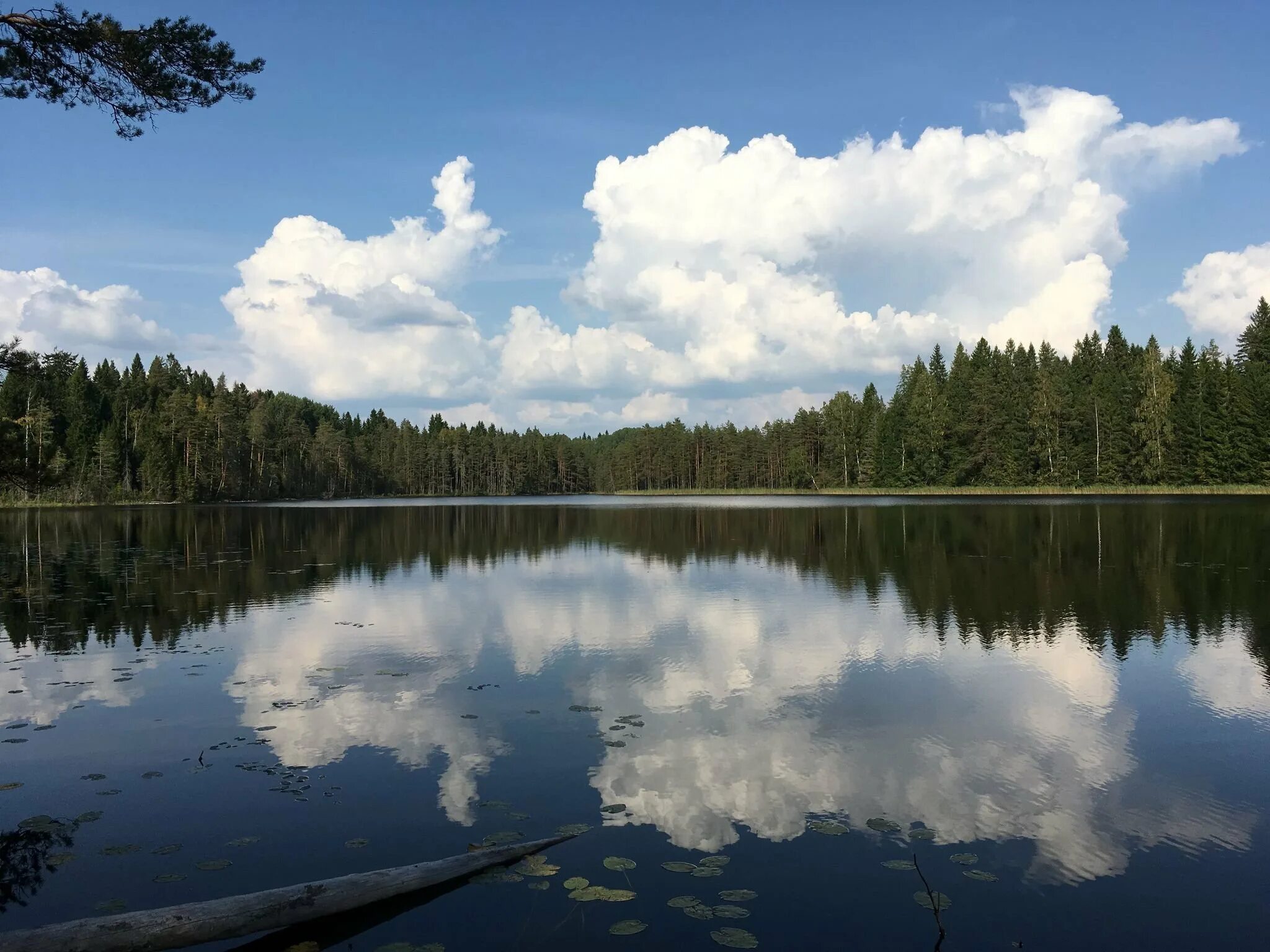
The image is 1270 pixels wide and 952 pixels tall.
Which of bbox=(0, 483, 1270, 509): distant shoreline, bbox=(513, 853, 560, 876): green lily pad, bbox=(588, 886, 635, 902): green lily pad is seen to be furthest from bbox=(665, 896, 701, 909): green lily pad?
bbox=(0, 483, 1270, 509): distant shoreline

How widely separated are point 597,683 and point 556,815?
237 inches

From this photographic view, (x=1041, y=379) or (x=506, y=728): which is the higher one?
(x=1041, y=379)

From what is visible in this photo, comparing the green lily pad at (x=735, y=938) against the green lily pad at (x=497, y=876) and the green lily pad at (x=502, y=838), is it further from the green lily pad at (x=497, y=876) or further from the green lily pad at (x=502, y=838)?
the green lily pad at (x=502, y=838)

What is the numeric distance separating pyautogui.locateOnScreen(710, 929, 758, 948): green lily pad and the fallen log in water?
2519 millimetres

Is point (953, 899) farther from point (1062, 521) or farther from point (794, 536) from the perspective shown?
point (1062, 521)

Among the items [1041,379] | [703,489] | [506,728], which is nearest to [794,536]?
[506,728]

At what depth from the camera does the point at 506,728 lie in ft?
Answer: 41.5

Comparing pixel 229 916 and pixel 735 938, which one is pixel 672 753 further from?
pixel 229 916

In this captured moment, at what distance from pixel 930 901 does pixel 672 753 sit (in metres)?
4.53

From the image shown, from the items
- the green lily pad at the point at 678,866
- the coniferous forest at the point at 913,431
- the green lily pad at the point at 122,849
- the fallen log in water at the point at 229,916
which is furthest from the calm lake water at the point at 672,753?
the coniferous forest at the point at 913,431

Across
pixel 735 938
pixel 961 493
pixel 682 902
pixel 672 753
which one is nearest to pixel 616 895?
pixel 682 902

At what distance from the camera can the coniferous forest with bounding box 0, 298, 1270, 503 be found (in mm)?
96500

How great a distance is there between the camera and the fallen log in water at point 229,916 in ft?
19.9

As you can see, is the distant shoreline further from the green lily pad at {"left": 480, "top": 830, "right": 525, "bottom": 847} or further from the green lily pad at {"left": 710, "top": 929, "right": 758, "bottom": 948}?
the green lily pad at {"left": 710, "top": 929, "right": 758, "bottom": 948}
